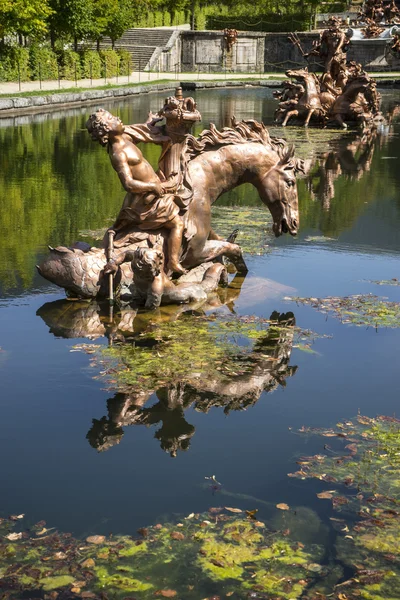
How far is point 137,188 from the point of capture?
31.8 feet

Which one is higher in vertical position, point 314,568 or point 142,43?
point 142,43

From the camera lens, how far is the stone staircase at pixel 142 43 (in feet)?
189

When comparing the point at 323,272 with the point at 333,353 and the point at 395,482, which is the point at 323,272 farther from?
the point at 395,482

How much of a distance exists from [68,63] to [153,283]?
37.1m

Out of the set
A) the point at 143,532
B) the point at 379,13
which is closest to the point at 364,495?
the point at 143,532

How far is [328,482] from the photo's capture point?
20.9 ft

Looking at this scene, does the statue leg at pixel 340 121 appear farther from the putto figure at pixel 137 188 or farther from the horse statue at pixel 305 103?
the putto figure at pixel 137 188

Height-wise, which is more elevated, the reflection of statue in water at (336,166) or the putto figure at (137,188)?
the putto figure at (137,188)

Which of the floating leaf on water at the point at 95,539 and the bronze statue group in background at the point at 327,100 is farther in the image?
the bronze statue group in background at the point at 327,100

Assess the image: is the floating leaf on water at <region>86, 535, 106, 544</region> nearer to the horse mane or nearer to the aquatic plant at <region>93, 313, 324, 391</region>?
the aquatic plant at <region>93, 313, 324, 391</region>

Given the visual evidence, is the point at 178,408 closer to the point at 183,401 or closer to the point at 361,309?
the point at 183,401

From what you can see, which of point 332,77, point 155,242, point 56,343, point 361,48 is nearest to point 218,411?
point 56,343

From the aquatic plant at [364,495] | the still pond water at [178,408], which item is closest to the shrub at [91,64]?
the still pond water at [178,408]

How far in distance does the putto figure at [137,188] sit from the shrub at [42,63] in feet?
108
